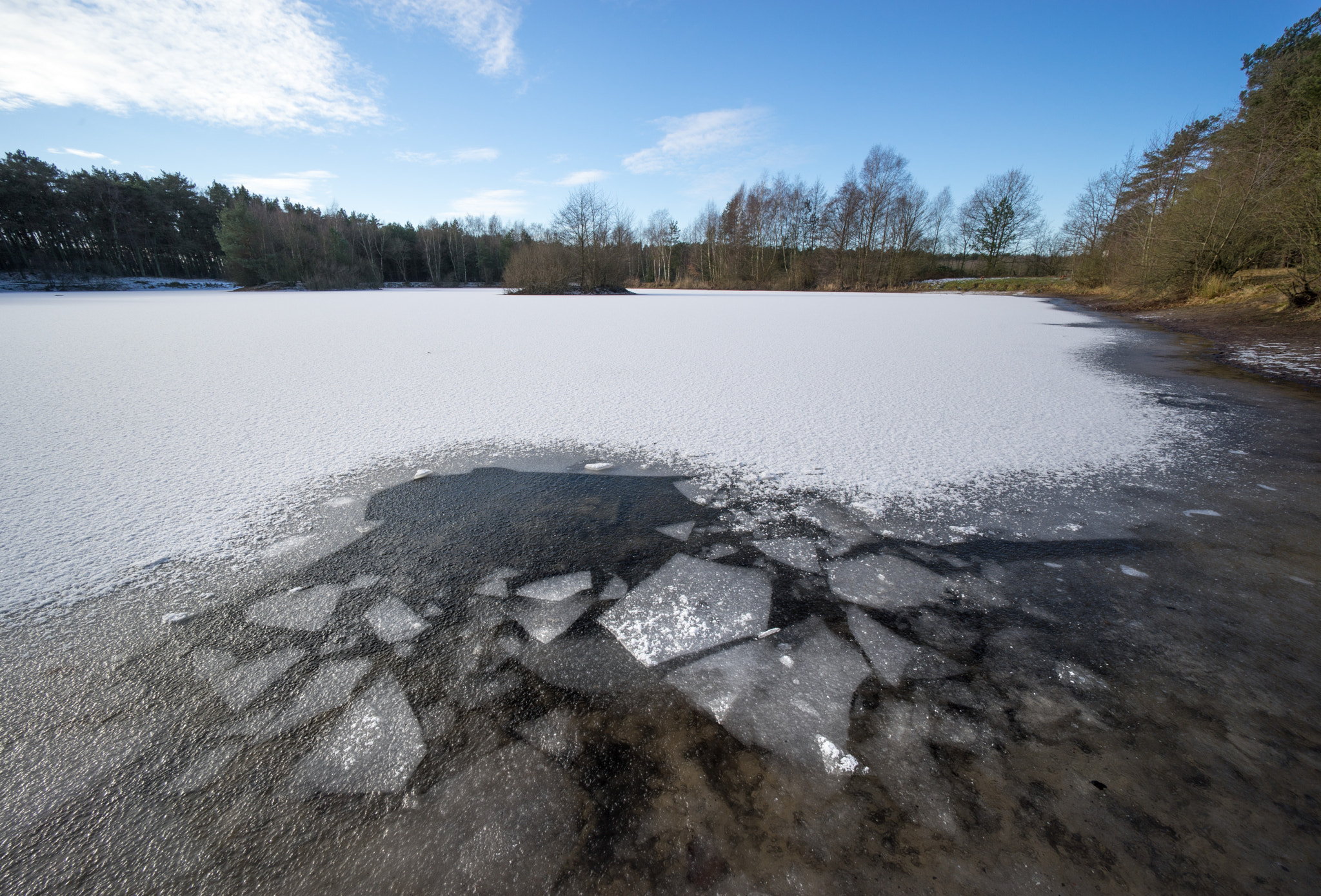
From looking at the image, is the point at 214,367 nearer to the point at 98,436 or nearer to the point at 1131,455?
the point at 98,436

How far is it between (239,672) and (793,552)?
7.07 ft

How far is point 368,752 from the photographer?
1.36 meters

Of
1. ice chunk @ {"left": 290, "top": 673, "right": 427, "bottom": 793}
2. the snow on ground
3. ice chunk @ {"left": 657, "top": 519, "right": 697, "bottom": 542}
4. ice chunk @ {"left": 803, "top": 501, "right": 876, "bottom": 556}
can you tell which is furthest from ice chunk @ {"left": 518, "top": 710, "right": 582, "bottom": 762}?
the snow on ground

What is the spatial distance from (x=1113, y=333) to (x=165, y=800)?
1527cm

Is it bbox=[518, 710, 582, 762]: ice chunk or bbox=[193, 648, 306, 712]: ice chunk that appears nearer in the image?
bbox=[518, 710, 582, 762]: ice chunk

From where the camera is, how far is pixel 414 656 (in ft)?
5.56

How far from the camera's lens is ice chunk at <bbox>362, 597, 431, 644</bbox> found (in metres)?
1.79

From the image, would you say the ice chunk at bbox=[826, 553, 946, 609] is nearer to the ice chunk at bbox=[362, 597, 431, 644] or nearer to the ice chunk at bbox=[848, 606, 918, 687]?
the ice chunk at bbox=[848, 606, 918, 687]

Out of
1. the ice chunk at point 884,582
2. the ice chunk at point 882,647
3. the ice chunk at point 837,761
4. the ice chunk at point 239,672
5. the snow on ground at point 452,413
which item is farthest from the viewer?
the snow on ground at point 452,413

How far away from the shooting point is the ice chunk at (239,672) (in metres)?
1.53

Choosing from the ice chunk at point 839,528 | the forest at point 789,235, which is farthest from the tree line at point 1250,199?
the ice chunk at point 839,528

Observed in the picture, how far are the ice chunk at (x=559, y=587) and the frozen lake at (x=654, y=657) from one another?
0.01m

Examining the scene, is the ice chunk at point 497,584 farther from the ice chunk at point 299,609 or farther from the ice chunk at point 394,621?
the ice chunk at point 299,609

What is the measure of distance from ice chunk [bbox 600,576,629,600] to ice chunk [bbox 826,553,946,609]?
87cm
